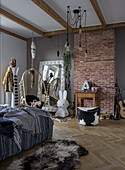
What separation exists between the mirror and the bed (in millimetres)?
2625

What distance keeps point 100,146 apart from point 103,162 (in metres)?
0.65

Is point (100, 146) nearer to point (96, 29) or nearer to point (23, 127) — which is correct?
point (23, 127)

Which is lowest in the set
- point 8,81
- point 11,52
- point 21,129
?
point 21,129

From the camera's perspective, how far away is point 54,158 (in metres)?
2.49

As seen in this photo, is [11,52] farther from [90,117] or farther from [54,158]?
[54,158]

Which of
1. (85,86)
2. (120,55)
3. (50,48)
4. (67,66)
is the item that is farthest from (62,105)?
(120,55)

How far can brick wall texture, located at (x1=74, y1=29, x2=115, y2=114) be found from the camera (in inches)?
223

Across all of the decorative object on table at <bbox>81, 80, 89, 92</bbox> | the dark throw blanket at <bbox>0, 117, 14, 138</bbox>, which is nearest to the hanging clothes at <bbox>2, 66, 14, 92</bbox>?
the decorative object on table at <bbox>81, 80, 89, 92</bbox>

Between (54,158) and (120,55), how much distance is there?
13.8 ft

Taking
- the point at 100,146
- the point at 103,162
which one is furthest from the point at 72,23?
the point at 103,162

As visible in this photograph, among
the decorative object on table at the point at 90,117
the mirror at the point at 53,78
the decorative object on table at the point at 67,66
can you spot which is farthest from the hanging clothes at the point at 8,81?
the decorative object on table at the point at 90,117

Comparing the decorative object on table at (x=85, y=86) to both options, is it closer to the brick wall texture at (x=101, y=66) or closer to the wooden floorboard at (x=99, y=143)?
the brick wall texture at (x=101, y=66)

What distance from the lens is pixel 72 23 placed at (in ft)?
17.6

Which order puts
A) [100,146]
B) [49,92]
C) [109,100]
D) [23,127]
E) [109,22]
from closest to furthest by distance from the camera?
[23,127] < [100,146] < [109,22] < [109,100] < [49,92]
